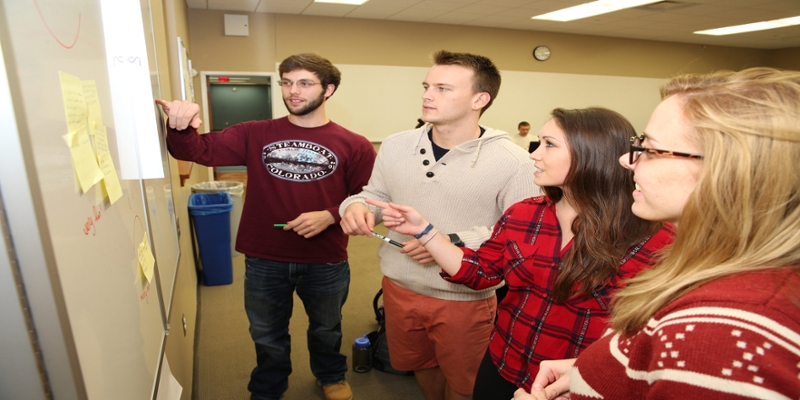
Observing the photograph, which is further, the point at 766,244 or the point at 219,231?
the point at 219,231

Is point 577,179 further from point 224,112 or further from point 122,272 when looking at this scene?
point 224,112

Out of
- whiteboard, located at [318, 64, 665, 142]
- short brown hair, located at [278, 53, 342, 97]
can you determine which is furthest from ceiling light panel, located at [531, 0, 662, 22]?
short brown hair, located at [278, 53, 342, 97]

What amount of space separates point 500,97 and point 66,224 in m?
7.13

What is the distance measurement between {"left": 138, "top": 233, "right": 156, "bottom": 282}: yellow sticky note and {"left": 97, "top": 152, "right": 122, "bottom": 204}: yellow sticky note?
7.5 inches

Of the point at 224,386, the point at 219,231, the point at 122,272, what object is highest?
the point at 122,272

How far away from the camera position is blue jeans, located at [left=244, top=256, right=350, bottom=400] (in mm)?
1895

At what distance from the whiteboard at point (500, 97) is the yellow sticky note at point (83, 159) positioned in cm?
545

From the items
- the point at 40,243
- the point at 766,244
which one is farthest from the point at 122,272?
the point at 766,244

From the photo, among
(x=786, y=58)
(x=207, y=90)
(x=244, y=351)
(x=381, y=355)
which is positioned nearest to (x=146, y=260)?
(x=381, y=355)

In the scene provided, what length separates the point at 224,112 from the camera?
321 inches

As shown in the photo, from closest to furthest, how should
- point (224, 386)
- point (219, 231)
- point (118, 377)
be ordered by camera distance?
point (118, 377), point (224, 386), point (219, 231)

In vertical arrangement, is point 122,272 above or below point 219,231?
above

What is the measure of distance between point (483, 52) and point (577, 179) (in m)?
6.38

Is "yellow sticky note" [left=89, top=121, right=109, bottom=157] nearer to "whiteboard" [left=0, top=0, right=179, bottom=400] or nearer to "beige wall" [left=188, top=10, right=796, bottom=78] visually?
"whiteboard" [left=0, top=0, right=179, bottom=400]
